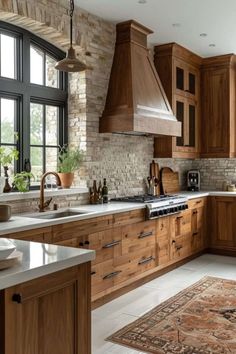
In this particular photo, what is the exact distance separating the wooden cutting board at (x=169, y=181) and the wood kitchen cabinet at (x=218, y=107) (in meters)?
0.69

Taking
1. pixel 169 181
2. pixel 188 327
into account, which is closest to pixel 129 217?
pixel 188 327

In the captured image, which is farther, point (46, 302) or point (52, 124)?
point (52, 124)

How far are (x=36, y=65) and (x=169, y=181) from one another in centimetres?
291

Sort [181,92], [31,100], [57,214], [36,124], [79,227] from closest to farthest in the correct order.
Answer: [79,227] < [57,214] < [31,100] < [36,124] < [181,92]

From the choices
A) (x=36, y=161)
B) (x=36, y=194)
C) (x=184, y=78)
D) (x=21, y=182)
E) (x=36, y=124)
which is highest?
(x=184, y=78)

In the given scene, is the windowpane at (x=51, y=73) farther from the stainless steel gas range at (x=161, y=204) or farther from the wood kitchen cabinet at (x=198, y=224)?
the wood kitchen cabinet at (x=198, y=224)

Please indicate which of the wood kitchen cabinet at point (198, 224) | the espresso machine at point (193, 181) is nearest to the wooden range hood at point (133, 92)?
the wood kitchen cabinet at point (198, 224)

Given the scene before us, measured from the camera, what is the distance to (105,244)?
4004 millimetres

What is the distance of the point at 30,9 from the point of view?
154 inches

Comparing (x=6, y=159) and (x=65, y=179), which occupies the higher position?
(x=6, y=159)

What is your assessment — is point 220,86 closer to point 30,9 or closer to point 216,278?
point 216,278

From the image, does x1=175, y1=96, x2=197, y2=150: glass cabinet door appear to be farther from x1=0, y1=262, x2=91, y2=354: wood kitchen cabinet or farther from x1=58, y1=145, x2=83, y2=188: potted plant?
x1=0, y1=262, x2=91, y2=354: wood kitchen cabinet

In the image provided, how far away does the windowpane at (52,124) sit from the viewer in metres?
4.70

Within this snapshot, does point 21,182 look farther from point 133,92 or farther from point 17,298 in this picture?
point 17,298
